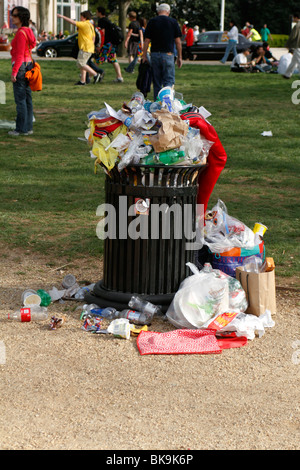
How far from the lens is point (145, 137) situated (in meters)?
4.69

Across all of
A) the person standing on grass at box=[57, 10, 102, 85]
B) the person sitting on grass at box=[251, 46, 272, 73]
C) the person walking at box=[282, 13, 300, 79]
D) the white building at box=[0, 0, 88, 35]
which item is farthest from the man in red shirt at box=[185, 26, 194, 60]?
the white building at box=[0, 0, 88, 35]

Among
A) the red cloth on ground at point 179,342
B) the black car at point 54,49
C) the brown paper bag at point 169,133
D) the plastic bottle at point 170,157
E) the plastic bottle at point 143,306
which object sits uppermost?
the brown paper bag at point 169,133

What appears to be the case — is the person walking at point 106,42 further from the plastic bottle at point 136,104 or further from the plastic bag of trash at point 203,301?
the plastic bag of trash at point 203,301

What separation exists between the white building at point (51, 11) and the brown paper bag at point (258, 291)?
38975mm

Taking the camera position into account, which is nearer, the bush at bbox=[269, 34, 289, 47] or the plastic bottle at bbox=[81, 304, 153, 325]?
the plastic bottle at bbox=[81, 304, 153, 325]

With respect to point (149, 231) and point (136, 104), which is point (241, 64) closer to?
point (136, 104)

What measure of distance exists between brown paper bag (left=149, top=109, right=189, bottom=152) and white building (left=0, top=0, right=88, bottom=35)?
38.8 meters

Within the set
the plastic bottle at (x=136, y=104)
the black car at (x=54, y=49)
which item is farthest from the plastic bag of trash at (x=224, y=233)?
the black car at (x=54, y=49)

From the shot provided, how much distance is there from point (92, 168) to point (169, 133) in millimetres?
5160

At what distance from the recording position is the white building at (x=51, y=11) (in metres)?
42.6

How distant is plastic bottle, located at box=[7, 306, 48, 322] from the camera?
4.77m

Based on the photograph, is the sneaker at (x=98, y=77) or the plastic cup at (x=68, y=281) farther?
the sneaker at (x=98, y=77)

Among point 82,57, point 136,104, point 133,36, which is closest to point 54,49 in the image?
point 133,36

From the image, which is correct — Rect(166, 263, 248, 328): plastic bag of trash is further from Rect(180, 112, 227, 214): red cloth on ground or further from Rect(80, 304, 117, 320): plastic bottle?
Rect(180, 112, 227, 214): red cloth on ground
